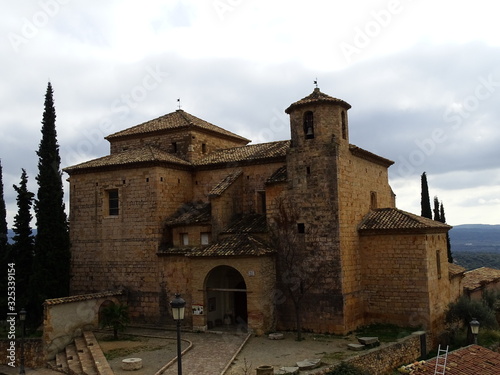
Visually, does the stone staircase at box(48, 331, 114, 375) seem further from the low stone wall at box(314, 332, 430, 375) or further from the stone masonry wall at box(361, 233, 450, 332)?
the stone masonry wall at box(361, 233, 450, 332)

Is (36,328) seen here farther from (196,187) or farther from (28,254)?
(196,187)

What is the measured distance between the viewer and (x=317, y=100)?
2109 centimetres

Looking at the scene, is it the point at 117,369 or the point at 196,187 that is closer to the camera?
the point at 117,369

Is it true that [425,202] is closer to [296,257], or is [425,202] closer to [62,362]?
[296,257]

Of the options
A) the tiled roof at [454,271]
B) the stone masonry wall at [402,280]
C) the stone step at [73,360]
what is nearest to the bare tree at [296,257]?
the stone masonry wall at [402,280]

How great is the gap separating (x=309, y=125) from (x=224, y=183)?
5.26 m

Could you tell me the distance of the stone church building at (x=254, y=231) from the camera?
20.5 metres

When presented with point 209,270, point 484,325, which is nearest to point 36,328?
point 209,270

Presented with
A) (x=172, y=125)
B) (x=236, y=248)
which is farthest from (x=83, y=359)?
(x=172, y=125)

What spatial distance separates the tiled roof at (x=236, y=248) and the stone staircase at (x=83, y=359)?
18.4 feet

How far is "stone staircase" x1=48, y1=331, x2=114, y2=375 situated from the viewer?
54.2 feet

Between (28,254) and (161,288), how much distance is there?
10140 mm

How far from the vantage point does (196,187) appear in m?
26.0

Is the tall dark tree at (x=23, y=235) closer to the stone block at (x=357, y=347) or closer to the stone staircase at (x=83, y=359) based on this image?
the stone staircase at (x=83, y=359)
